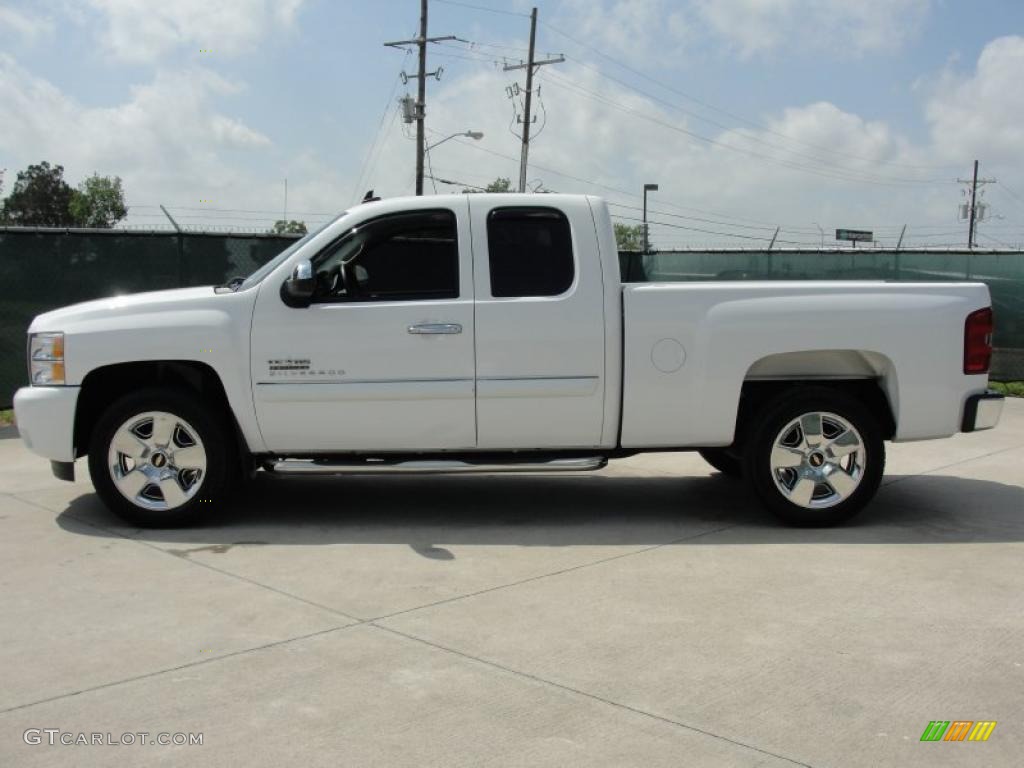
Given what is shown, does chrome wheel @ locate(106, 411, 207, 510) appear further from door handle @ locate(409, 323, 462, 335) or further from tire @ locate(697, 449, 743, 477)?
tire @ locate(697, 449, 743, 477)

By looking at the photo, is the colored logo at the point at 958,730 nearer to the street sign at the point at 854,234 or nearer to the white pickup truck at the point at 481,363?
the white pickup truck at the point at 481,363

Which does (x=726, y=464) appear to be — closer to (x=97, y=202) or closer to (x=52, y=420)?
(x=52, y=420)

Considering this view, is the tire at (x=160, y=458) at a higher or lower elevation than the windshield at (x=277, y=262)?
lower

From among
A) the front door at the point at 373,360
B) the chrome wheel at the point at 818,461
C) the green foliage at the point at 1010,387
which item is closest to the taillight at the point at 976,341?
the chrome wheel at the point at 818,461

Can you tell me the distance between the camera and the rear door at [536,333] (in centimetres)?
612

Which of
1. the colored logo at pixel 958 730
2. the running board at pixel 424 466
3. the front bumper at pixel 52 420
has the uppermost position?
the front bumper at pixel 52 420

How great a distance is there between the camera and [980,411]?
6238 millimetres

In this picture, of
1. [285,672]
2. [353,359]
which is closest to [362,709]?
[285,672]

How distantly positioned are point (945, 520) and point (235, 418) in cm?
460

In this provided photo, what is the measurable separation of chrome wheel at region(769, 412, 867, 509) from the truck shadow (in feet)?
0.75

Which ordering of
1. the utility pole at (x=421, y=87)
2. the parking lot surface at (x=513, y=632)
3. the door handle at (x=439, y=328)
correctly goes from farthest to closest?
the utility pole at (x=421, y=87) → the door handle at (x=439, y=328) → the parking lot surface at (x=513, y=632)

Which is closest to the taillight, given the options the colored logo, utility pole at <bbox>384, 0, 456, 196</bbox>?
the colored logo

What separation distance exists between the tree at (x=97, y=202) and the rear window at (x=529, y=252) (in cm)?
7974

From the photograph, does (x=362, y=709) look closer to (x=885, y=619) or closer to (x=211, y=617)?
(x=211, y=617)
